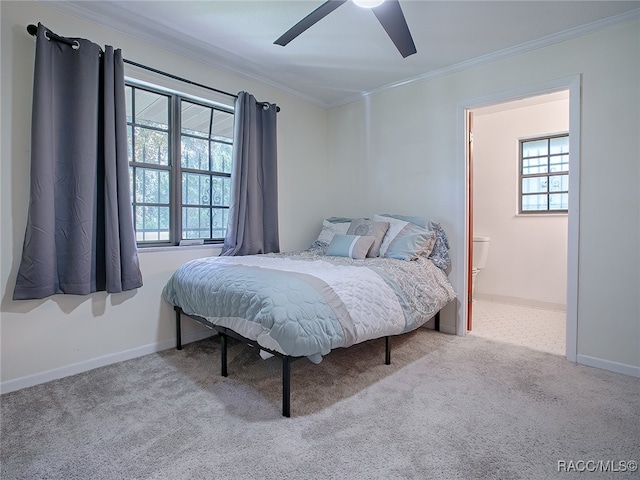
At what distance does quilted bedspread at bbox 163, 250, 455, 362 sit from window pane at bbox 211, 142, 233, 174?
1.03 metres

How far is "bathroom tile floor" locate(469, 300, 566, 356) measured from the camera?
2828 millimetres

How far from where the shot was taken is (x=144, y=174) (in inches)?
105

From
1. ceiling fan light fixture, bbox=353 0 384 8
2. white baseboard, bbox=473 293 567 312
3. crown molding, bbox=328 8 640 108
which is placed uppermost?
crown molding, bbox=328 8 640 108

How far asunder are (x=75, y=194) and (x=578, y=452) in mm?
3042

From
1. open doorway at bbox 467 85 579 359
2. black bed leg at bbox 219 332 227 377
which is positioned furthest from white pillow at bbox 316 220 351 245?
black bed leg at bbox 219 332 227 377

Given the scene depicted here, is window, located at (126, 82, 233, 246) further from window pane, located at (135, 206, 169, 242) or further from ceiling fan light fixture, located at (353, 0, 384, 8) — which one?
ceiling fan light fixture, located at (353, 0, 384, 8)

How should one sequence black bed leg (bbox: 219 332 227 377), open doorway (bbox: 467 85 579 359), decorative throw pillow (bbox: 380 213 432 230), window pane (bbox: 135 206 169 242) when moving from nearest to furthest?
black bed leg (bbox: 219 332 227 377) < window pane (bbox: 135 206 169 242) < decorative throw pillow (bbox: 380 213 432 230) < open doorway (bbox: 467 85 579 359)

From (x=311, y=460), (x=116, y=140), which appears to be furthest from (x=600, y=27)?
(x=116, y=140)

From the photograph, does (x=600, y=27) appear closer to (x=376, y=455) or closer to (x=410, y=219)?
→ (x=410, y=219)

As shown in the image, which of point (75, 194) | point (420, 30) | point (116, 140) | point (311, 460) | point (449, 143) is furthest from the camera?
point (449, 143)

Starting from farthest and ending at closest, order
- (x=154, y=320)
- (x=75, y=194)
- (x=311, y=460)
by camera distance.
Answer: (x=154, y=320)
(x=75, y=194)
(x=311, y=460)

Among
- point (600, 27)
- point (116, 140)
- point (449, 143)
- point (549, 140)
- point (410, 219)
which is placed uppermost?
point (600, 27)

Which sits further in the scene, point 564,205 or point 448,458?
point 564,205

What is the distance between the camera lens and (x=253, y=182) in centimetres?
315
